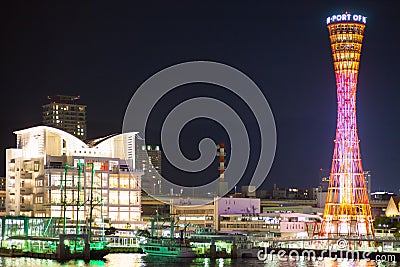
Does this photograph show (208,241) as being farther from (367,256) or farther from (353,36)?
(353,36)

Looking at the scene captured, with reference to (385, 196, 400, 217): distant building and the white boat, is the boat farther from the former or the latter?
(385, 196, 400, 217): distant building

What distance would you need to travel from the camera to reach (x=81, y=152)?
259 feet

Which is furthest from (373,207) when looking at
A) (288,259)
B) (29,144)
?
(288,259)

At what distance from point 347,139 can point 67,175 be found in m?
29.2

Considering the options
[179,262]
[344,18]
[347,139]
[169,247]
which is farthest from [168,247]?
[344,18]

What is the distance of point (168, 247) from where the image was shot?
55250mm

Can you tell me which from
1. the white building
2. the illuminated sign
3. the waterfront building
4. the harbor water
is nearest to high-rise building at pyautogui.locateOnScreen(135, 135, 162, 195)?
the waterfront building

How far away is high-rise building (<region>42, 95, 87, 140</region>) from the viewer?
130 metres

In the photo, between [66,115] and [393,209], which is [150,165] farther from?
[393,209]

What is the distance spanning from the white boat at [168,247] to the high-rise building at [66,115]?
242ft

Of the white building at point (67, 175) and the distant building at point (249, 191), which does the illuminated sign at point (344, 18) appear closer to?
the white building at point (67, 175)

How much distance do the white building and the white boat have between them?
1795cm

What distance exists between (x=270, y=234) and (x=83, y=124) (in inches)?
2681

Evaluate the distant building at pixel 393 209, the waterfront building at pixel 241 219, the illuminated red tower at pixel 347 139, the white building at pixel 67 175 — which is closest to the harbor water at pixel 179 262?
the illuminated red tower at pixel 347 139
